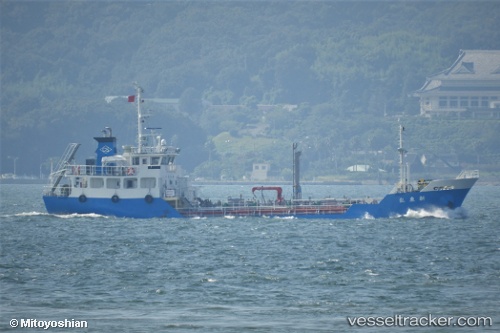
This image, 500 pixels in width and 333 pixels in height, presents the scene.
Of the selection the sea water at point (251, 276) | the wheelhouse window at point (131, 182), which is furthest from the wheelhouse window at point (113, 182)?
the sea water at point (251, 276)

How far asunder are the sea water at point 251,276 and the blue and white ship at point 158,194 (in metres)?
1.80

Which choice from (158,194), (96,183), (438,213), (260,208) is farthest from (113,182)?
(438,213)

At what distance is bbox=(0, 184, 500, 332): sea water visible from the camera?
3891 cm

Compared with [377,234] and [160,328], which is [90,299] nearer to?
[160,328]

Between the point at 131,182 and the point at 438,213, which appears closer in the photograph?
the point at 131,182

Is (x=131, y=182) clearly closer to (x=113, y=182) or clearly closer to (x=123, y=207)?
(x=113, y=182)

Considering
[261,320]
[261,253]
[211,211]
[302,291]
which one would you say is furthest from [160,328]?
[211,211]

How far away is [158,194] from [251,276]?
28333 mm

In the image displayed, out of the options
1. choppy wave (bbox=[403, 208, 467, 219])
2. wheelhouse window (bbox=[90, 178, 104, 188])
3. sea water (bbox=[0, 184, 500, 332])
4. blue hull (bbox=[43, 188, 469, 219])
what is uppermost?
wheelhouse window (bbox=[90, 178, 104, 188])

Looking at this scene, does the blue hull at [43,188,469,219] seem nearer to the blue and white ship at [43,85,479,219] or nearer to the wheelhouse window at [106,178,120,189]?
the blue and white ship at [43,85,479,219]

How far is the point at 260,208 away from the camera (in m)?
78.2

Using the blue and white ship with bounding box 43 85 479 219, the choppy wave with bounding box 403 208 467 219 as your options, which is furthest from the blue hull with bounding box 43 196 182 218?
the choppy wave with bounding box 403 208 467 219

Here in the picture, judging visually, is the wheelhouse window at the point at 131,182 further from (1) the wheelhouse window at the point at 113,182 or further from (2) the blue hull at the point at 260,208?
(2) the blue hull at the point at 260,208

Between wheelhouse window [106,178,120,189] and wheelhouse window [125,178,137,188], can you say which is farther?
wheelhouse window [106,178,120,189]
